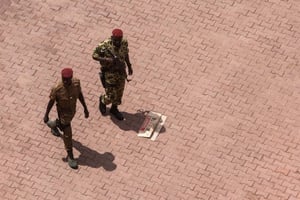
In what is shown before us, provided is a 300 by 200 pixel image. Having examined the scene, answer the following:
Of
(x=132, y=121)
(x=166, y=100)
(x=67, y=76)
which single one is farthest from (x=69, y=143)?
(x=166, y=100)

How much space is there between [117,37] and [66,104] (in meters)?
1.50

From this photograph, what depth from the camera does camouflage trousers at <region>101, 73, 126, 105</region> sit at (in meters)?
13.6

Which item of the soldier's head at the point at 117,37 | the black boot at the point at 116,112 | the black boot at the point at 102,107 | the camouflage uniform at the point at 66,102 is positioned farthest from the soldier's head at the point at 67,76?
the black boot at the point at 116,112

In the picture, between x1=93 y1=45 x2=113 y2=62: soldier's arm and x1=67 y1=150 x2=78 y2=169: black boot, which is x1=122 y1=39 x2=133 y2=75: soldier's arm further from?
x1=67 y1=150 x2=78 y2=169: black boot

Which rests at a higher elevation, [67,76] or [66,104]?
[67,76]

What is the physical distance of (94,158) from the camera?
13789mm

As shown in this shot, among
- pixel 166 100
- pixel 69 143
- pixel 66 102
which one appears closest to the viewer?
pixel 66 102

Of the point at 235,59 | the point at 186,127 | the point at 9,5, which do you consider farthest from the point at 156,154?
the point at 9,5

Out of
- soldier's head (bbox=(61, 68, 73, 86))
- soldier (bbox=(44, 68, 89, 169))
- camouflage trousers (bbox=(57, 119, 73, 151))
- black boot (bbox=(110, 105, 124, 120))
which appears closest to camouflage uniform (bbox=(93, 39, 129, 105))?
black boot (bbox=(110, 105, 124, 120))

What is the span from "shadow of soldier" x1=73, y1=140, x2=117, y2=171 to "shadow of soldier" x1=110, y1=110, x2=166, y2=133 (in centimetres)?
73

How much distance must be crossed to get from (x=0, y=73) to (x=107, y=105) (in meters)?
2.31

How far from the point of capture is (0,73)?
14.9 meters

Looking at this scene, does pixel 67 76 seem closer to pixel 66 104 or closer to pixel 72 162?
pixel 66 104

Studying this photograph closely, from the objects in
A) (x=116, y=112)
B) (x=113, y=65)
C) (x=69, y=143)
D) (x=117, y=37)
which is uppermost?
(x=117, y=37)
